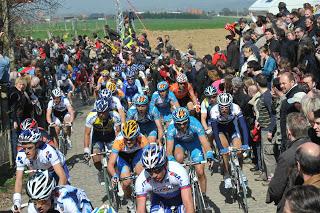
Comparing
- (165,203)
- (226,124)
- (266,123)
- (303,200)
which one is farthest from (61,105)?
(303,200)

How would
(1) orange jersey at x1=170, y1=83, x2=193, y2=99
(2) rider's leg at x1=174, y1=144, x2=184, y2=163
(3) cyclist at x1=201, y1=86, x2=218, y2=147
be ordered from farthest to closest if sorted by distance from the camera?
1. (1) orange jersey at x1=170, y1=83, x2=193, y2=99
2. (3) cyclist at x1=201, y1=86, x2=218, y2=147
3. (2) rider's leg at x1=174, y1=144, x2=184, y2=163

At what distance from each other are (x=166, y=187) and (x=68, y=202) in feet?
5.27

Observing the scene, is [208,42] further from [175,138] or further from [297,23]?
[175,138]

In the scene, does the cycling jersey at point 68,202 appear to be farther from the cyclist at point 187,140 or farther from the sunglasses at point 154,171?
the cyclist at point 187,140

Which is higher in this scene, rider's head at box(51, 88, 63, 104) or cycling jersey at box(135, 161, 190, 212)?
rider's head at box(51, 88, 63, 104)

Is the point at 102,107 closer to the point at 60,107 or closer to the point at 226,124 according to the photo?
the point at 226,124

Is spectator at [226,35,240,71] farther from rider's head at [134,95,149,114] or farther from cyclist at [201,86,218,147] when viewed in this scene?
rider's head at [134,95,149,114]

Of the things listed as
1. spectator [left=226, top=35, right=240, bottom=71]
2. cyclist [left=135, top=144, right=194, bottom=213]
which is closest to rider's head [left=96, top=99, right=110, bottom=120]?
cyclist [left=135, top=144, right=194, bottom=213]

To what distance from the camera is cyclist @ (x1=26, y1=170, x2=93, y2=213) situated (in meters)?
5.42

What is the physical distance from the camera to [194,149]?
31.8ft

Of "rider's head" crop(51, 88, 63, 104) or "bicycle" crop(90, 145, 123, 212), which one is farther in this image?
"rider's head" crop(51, 88, 63, 104)

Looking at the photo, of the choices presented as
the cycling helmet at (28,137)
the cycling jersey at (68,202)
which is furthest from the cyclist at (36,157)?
the cycling jersey at (68,202)

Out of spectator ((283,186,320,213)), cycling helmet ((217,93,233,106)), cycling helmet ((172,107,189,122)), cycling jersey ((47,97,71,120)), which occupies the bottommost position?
cycling jersey ((47,97,71,120))

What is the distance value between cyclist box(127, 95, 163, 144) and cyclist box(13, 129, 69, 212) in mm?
3375
